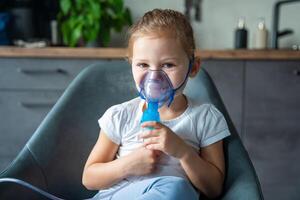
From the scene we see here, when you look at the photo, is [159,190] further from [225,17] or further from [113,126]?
[225,17]

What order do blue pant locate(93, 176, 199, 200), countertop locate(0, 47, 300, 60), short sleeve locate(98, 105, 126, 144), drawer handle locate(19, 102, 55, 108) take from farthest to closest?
drawer handle locate(19, 102, 55, 108)
countertop locate(0, 47, 300, 60)
short sleeve locate(98, 105, 126, 144)
blue pant locate(93, 176, 199, 200)

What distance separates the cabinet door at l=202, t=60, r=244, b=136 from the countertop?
0.04m

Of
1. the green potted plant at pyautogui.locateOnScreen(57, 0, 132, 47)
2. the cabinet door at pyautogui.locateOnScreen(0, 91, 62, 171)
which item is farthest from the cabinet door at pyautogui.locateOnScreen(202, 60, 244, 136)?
the cabinet door at pyautogui.locateOnScreen(0, 91, 62, 171)

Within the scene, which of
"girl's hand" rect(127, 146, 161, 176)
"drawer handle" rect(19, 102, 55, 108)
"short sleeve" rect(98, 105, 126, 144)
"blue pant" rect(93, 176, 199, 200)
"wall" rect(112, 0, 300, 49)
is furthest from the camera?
"wall" rect(112, 0, 300, 49)

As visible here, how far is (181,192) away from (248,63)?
1284 mm

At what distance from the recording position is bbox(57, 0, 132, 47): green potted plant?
207 cm

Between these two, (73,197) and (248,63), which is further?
(248,63)

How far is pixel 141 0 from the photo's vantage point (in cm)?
244

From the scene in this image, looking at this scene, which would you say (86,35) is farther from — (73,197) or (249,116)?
(73,197)

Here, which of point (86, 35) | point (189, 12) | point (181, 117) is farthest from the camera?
point (189, 12)

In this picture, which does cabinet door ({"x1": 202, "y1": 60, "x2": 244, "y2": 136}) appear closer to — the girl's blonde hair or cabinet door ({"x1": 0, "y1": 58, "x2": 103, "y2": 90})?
cabinet door ({"x1": 0, "y1": 58, "x2": 103, "y2": 90})

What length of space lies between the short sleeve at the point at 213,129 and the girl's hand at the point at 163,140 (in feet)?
0.35

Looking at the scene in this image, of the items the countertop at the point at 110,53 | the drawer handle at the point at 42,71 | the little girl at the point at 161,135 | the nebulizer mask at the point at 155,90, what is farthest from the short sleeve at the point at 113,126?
the drawer handle at the point at 42,71

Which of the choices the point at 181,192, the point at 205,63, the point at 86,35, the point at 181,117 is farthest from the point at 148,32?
the point at 86,35
